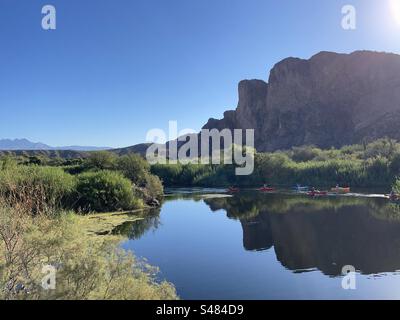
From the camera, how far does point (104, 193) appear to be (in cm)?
3195

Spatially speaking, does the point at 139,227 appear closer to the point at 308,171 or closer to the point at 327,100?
the point at 308,171

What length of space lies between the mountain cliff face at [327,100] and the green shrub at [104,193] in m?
82.7

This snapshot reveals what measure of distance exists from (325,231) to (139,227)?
11.1 metres

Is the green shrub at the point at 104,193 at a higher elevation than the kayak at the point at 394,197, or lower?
higher

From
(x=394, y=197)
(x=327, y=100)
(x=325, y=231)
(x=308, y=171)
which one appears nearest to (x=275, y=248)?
(x=325, y=231)

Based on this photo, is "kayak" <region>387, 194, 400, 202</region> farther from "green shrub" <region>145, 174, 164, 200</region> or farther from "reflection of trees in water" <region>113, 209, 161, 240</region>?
"green shrub" <region>145, 174, 164, 200</region>

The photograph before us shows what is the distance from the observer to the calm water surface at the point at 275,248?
1489 centimetres

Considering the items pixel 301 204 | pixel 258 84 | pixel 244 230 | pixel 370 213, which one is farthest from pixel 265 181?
pixel 258 84

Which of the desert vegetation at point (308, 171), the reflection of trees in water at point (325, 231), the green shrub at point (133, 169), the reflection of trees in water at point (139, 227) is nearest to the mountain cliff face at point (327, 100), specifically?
the desert vegetation at point (308, 171)

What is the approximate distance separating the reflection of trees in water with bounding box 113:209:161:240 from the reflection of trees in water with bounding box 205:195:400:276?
5856mm

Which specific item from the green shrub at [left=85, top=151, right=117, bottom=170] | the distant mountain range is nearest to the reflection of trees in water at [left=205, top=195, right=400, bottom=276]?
the green shrub at [left=85, top=151, right=117, bottom=170]

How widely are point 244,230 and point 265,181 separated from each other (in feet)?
118

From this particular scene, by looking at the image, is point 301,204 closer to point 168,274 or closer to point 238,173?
point 168,274

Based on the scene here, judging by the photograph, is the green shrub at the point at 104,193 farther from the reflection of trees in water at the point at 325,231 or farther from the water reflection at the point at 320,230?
the reflection of trees in water at the point at 325,231
